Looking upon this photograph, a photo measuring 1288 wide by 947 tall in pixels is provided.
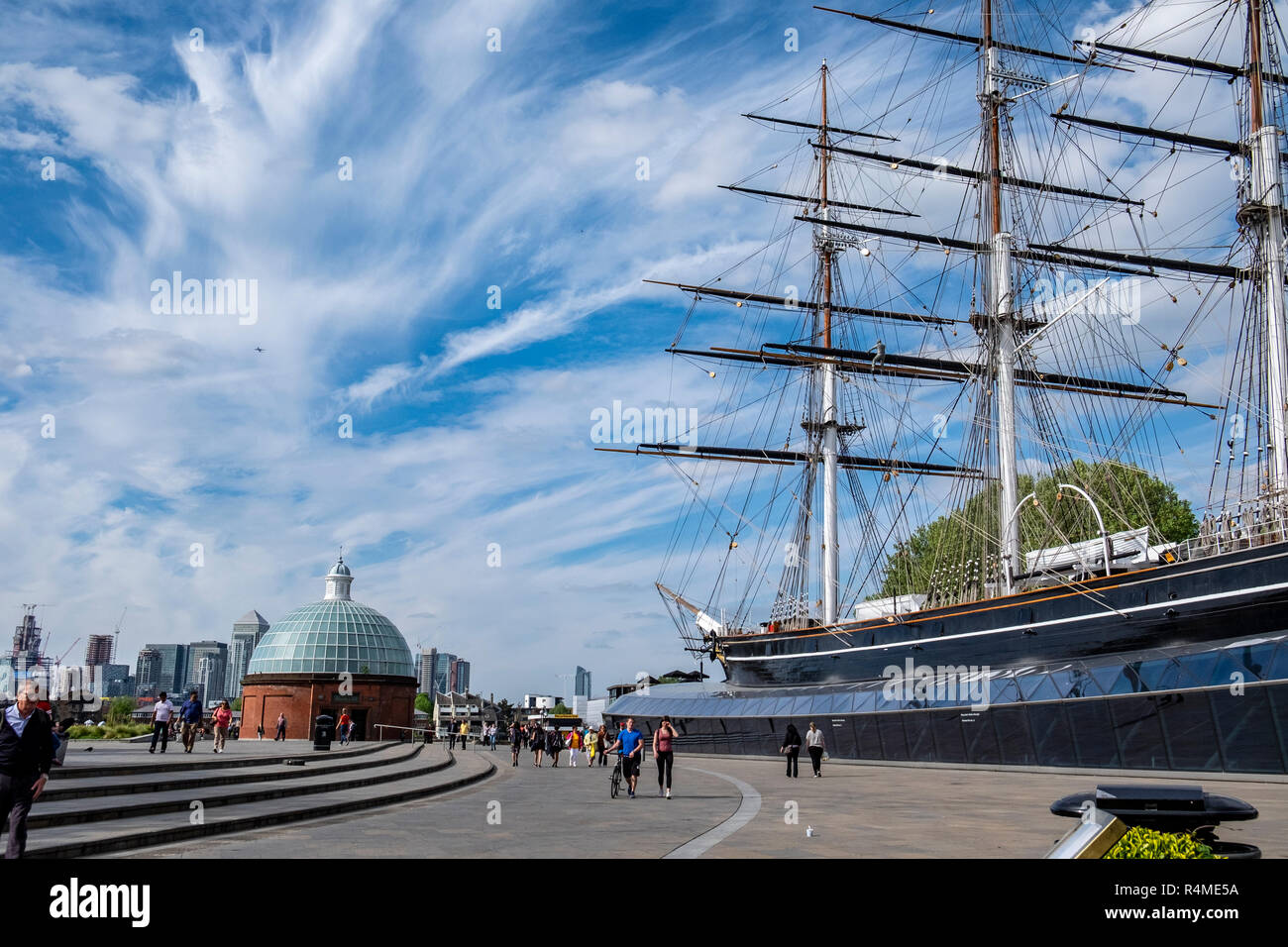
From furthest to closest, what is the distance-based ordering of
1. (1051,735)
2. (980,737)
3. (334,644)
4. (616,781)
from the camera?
(334,644) → (980,737) → (1051,735) → (616,781)

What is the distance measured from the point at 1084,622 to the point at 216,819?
30.2 meters

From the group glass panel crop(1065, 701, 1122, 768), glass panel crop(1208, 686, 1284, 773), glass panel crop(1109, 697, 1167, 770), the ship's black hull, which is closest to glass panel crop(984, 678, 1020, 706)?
glass panel crop(1065, 701, 1122, 768)

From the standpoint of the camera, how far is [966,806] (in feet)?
55.5

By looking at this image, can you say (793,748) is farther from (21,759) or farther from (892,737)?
(21,759)

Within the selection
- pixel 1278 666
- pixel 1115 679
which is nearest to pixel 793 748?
pixel 1115 679

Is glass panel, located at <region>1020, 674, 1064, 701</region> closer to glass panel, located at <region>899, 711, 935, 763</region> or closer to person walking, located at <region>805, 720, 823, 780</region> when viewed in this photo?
glass panel, located at <region>899, 711, 935, 763</region>

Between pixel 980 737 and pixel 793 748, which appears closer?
pixel 793 748

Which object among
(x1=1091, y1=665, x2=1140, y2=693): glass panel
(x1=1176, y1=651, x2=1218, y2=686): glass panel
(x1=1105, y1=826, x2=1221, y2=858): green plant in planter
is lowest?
(x1=1091, y1=665, x2=1140, y2=693): glass panel

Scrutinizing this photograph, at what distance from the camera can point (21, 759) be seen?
881 cm

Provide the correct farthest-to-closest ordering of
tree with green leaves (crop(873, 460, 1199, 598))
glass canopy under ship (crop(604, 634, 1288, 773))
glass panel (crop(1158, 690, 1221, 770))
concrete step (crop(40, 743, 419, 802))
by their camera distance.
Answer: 1. tree with green leaves (crop(873, 460, 1199, 598))
2. glass panel (crop(1158, 690, 1221, 770))
3. glass canopy under ship (crop(604, 634, 1288, 773))
4. concrete step (crop(40, 743, 419, 802))

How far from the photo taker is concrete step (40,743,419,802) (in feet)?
46.2

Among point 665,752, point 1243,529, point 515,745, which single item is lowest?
point 515,745

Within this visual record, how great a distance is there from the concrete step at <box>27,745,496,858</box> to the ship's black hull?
23569mm
